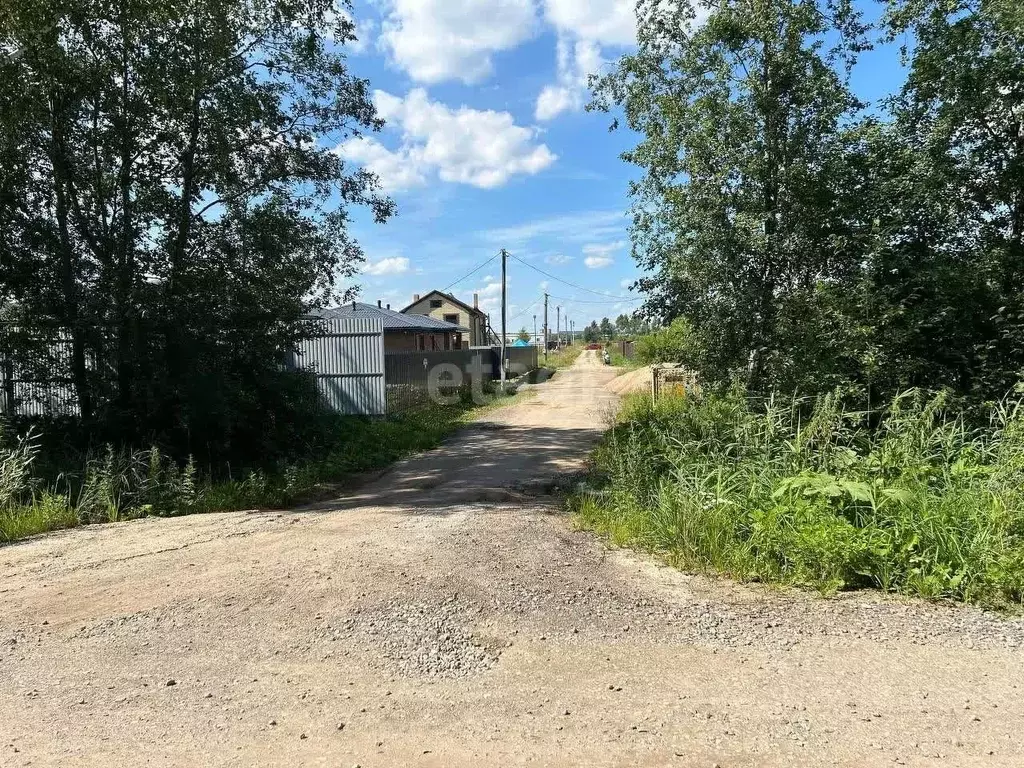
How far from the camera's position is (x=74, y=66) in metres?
8.29

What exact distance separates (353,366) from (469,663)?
1290cm

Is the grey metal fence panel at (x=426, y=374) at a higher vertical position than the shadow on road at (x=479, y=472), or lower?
higher

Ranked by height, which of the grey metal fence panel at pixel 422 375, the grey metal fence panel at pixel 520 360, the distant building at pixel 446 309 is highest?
the distant building at pixel 446 309

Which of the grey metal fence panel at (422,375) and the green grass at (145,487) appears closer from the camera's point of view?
the green grass at (145,487)

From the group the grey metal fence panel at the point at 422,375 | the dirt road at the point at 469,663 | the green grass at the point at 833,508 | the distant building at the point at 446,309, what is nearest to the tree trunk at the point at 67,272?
the dirt road at the point at 469,663

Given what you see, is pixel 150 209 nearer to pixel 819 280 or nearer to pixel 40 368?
pixel 40 368

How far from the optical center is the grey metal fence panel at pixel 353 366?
15500mm

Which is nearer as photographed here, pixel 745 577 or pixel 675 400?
pixel 745 577

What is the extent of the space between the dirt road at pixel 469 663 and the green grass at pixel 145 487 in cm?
120

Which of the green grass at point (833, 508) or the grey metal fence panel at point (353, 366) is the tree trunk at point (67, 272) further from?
the green grass at point (833, 508)

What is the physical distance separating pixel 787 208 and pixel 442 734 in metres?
8.86

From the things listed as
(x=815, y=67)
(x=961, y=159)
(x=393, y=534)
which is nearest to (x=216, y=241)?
(x=393, y=534)

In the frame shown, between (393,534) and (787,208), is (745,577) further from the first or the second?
(787,208)

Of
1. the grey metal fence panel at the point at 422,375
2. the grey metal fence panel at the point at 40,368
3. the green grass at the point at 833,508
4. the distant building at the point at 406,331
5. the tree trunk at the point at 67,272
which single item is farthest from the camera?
the distant building at the point at 406,331
